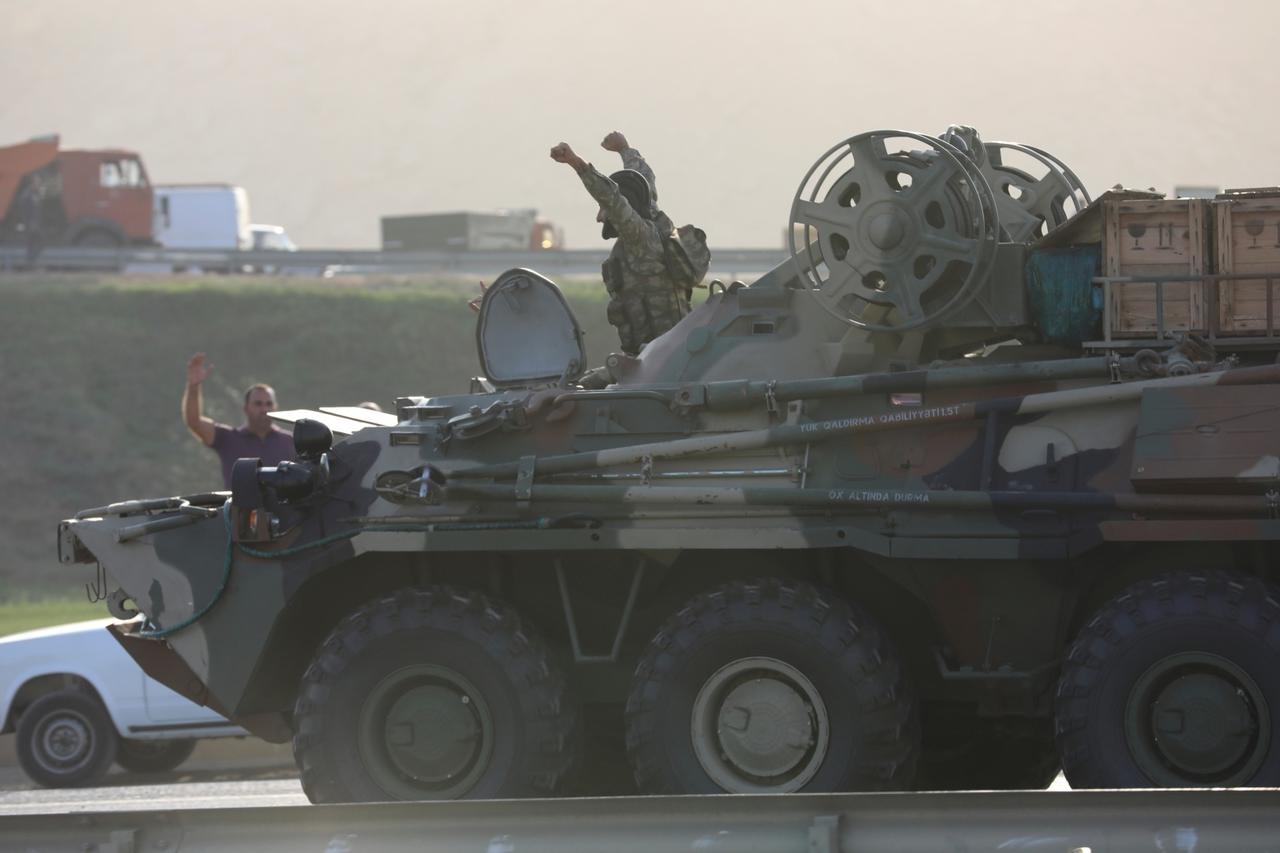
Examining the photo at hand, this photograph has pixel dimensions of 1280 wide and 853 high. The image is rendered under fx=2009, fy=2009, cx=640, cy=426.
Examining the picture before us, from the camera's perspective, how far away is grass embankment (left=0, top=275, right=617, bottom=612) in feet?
86.7

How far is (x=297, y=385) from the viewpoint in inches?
1118

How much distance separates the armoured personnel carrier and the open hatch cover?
25 cm

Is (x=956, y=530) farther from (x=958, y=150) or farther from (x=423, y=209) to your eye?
(x=423, y=209)

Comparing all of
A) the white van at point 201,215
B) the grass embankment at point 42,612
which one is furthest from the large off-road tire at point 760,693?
the white van at point 201,215

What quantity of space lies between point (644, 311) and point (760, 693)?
2540 millimetres

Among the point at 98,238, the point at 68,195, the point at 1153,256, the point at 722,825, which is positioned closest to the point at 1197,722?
the point at 1153,256

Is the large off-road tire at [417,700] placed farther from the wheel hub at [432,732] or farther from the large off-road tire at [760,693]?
the large off-road tire at [760,693]

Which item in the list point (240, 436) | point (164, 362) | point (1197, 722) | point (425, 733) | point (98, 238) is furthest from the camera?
point (98, 238)

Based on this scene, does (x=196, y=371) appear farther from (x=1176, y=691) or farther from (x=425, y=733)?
(x=1176, y=691)

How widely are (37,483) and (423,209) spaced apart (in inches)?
3082

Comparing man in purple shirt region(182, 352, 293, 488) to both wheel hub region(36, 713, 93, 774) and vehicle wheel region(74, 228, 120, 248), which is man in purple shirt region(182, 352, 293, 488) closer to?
wheel hub region(36, 713, 93, 774)

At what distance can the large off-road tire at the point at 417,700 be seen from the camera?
839cm

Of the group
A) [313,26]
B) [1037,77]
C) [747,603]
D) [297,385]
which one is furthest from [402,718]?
[313,26]

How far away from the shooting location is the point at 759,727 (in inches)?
318
